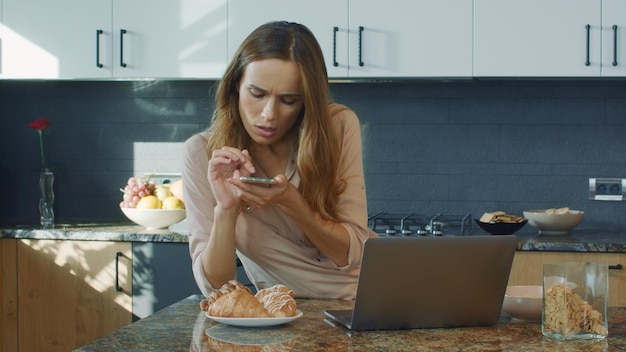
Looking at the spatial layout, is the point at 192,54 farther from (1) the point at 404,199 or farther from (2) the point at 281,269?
(2) the point at 281,269

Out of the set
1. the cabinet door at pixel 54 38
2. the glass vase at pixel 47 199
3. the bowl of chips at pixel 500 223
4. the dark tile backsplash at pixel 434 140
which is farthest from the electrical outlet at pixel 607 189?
the glass vase at pixel 47 199

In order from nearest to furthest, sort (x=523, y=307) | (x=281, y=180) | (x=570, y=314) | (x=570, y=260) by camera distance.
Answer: (x=570, y=314) → (x=523, y=307) → (x=281, y=180) → (x=570, y=260)

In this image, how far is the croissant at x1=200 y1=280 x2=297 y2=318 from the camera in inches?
64.1

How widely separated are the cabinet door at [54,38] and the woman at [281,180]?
5.51ft

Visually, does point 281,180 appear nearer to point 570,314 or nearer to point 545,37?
point 570,314

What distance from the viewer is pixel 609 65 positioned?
335 centimetres

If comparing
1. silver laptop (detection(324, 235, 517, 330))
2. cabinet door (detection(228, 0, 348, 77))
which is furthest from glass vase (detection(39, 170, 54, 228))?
silver laptop (detection(324, 235, 517, 330))

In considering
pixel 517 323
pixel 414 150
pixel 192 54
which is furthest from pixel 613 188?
pixel 517 323

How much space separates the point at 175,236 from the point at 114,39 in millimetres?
933

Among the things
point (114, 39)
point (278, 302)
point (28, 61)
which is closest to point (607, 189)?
point (114, 39)

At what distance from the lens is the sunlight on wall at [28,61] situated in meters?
3.69

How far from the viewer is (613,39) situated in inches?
131

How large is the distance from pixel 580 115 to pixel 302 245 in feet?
6.50

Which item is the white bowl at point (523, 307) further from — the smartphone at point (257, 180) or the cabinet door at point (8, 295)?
the cabinet door at point (8, 295)
